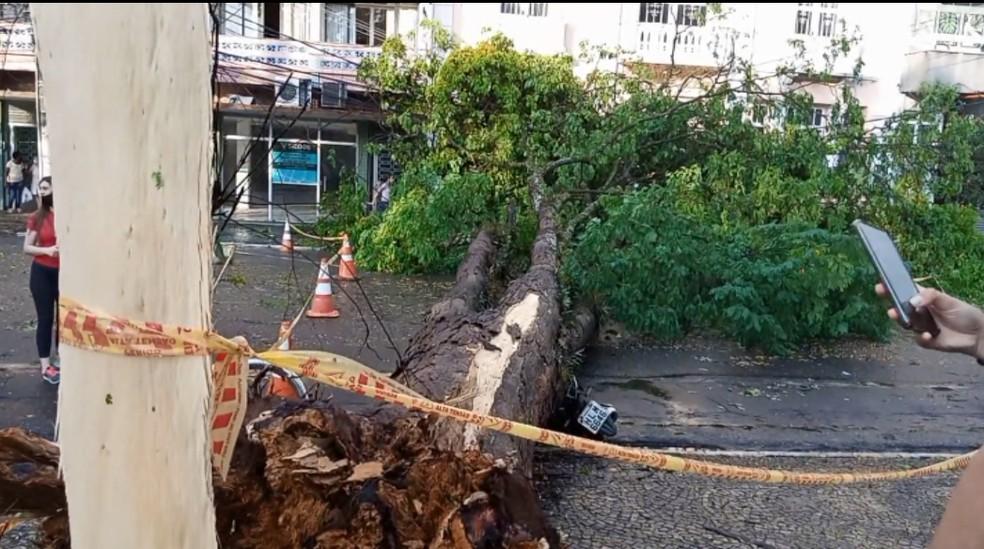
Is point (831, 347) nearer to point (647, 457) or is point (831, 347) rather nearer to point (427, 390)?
point (427, 390)

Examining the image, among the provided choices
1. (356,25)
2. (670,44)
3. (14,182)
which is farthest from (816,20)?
(14,182)

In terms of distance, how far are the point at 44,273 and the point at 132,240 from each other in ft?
17.8

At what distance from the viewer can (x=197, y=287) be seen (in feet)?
4.89

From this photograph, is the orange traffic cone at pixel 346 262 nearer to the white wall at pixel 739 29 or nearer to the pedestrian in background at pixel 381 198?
the pedestrian in background at pixel 381 198

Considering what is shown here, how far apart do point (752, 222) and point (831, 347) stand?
1.80 m

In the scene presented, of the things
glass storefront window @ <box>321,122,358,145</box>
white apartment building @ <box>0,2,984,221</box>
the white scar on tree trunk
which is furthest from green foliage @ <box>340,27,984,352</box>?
glass storefront window @ <box>321,122,358,145</box>

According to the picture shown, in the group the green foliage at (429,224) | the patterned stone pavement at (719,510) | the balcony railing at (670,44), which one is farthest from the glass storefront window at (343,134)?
the patterned stone pavement at (719,510)

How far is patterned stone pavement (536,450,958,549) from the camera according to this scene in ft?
13.0

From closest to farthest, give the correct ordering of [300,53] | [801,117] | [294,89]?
[801,117]
[294,89]
[300,53]

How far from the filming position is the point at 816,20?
20609mm

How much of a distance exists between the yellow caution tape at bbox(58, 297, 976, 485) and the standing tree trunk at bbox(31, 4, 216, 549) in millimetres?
23

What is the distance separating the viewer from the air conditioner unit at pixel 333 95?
1902cm

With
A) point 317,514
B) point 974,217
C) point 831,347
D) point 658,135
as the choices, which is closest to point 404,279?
point 658,135

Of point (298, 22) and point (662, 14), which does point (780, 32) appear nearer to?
point (662, 14)
